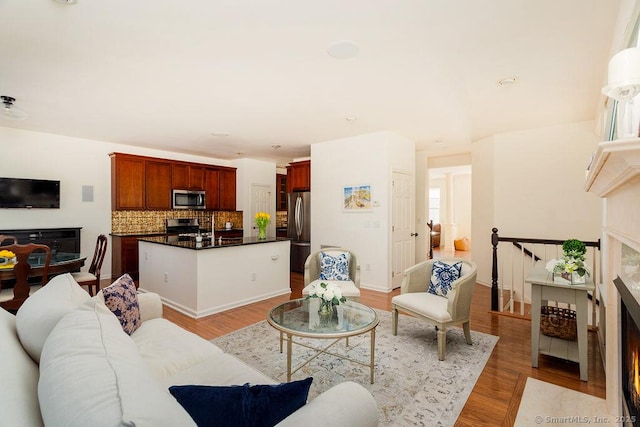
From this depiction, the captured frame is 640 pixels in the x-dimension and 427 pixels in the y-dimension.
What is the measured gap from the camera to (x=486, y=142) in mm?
5523

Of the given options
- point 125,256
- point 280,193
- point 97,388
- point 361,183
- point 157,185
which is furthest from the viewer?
point 280,193

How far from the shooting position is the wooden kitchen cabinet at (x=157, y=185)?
6.18m

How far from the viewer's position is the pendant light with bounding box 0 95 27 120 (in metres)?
3.33

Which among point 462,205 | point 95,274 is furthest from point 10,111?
point 462,205

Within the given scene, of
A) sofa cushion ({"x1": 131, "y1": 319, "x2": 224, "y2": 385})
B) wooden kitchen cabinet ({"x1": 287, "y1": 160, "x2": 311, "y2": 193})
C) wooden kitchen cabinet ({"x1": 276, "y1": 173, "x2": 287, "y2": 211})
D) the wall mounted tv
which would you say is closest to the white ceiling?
the wall mounted tv

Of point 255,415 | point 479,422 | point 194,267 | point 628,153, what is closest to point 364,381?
point 479,422

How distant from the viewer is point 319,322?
240cm

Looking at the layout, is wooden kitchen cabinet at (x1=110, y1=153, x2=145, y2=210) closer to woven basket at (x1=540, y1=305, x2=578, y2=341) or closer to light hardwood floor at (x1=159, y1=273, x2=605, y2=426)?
light hardwood floor at (x1=159, y1=273, x2=605, y2=426)

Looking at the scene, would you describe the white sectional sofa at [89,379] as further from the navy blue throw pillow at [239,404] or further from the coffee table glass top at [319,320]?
the coffee table glass top at [319,320]

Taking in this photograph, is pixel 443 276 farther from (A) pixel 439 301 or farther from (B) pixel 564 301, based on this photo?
(B) pixel 564 301

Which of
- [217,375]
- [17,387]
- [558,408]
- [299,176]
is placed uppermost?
[299,176]

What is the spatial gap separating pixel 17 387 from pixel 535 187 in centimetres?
604

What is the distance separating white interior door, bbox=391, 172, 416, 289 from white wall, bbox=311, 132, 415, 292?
19cm

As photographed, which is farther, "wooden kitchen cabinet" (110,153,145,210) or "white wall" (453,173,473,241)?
"white wall" (453,173,473,241)
